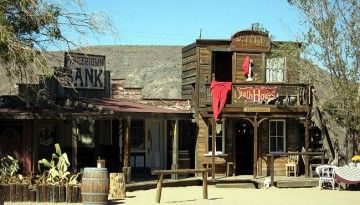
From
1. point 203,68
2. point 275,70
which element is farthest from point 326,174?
point 203,68

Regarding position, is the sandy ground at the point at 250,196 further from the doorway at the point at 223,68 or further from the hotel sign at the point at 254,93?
the doorway at the point at 223,68

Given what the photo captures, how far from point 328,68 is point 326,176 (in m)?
4.15

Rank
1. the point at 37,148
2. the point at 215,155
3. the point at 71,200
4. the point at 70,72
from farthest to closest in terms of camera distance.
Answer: the point at 215,155 → the point at 70,72 → the point at 37,148 → the point at 71,200

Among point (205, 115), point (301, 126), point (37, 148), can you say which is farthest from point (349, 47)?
point (37, 148)

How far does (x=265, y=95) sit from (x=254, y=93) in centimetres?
41

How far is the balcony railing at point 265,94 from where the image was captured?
22.1m

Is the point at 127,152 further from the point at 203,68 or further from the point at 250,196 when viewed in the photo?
the point at 203,68

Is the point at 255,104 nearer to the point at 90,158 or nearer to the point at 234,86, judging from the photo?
the point at 234,86

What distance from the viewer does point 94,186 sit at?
13.5 m

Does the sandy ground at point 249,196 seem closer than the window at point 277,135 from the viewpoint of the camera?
Yes

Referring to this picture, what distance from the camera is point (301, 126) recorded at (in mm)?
24406

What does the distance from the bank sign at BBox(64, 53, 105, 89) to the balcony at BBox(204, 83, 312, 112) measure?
3835mm

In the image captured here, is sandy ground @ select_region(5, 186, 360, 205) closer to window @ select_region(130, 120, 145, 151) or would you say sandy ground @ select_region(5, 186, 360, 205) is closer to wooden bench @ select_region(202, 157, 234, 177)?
wooden bench @ select_region(202, 157, 234, 177)

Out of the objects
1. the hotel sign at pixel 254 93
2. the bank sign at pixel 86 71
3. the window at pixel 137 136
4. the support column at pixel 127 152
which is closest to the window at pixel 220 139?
the hotel sign at pixel 254 93
